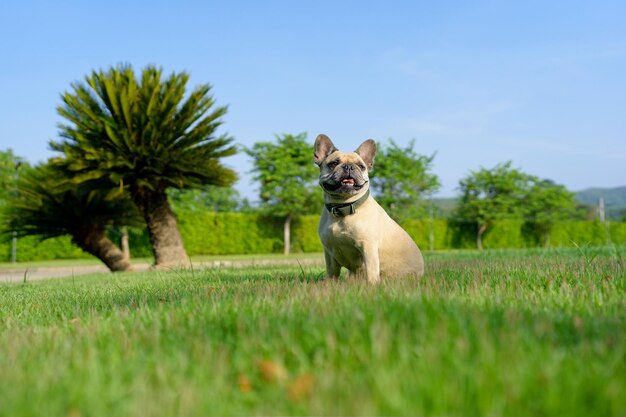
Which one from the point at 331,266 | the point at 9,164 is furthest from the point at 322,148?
the point at 9,164

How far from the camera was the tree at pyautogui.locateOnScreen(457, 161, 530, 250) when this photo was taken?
41.2 metres

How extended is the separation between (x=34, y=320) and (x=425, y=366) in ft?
10.3

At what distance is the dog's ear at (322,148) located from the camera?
16.0ft

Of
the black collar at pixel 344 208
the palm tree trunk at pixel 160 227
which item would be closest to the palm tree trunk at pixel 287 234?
the palm tree trunk at pixel 160 227

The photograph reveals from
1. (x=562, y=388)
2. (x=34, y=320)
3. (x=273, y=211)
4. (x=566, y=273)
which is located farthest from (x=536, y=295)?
(x=273, y=211)

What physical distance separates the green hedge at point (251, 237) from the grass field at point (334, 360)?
1045 inches

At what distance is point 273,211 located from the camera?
33.9 meters

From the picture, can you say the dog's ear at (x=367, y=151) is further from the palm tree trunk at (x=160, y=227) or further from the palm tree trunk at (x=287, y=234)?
the palm tree trunk at (x=287, y=234)

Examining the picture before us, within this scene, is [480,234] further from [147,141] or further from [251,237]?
[147,141]

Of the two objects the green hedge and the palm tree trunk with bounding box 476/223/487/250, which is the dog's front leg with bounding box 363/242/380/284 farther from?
the palm tree trunk with bounding box 476/223/487/250

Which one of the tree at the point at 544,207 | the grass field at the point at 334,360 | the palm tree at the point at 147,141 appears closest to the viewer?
the grass field at the point at 334,360

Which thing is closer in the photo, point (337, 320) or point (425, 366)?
point (425, 366)

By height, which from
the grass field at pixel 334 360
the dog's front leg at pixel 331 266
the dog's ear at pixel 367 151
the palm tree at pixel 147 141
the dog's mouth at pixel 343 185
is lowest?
the grass field at pixel 334 360

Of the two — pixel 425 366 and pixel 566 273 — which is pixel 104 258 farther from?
pixel 425 366
